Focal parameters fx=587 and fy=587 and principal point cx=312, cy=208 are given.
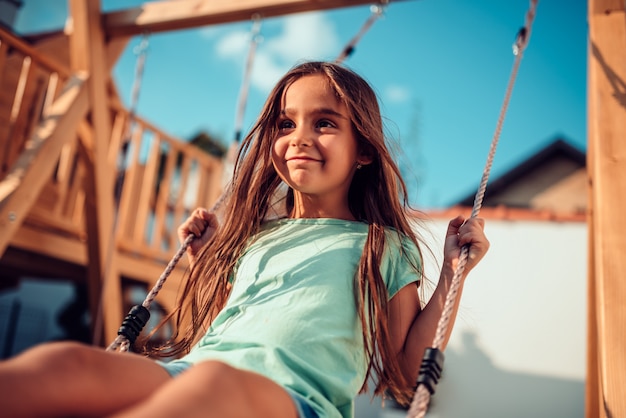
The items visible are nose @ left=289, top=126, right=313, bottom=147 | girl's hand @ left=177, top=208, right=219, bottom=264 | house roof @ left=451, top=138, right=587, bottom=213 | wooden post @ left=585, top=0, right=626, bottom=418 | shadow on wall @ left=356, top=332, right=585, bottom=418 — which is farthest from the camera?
house roof @ left=451, top=138, right=587, bottom=213

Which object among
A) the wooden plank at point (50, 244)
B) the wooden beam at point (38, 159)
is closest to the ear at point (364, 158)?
the wooden beam at point (38, 159)

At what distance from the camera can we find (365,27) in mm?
2420

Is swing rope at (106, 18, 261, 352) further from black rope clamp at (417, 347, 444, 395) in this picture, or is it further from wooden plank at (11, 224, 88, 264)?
wooden plank at (11, 224, 88, 264)

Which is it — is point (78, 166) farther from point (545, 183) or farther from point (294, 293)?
point (545, 183)

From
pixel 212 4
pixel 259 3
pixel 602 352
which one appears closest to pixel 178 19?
pixel 212 4

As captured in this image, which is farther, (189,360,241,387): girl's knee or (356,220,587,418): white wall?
(356,220,587,418): white wall

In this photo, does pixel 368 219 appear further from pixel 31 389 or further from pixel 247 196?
pixel 31 389

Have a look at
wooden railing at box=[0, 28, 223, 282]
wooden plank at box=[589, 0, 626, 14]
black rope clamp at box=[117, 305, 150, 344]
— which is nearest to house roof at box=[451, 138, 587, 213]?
wooden railing at box=[0, 28, 223, 282]

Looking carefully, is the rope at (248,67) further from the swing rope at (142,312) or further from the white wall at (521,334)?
the white wall at (521,334)

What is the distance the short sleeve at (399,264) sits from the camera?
122 cm

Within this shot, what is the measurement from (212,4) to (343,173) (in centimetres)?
173

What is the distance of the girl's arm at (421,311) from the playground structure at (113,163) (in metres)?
0.49

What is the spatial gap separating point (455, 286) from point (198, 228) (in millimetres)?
733

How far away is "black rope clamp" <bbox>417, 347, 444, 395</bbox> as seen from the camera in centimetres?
96
